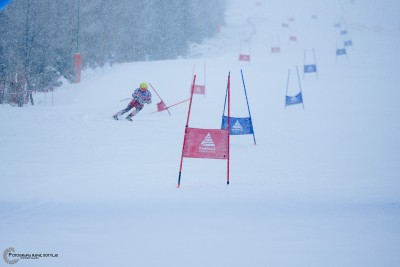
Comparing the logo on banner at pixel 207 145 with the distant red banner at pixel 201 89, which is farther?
the distant red banner at pixel 201 89

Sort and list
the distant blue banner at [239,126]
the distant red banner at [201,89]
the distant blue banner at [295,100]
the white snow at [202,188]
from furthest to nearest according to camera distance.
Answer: the distant red banner at [201,89], the distant blue banner at [295,100], the distant blue banner at [239,126], the white snow at [202,188]

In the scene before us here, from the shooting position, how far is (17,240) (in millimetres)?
3391

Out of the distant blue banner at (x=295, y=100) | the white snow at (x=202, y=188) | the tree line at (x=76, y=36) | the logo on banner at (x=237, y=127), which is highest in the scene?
the tree line at (x=76, y=36)

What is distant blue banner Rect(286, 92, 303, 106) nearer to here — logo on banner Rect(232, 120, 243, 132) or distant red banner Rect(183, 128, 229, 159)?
logo on banner Rect(232, 120, 243, 132)

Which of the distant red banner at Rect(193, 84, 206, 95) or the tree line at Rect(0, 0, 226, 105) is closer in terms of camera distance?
the distant red banner at Rect(193, 84, 206, 95)

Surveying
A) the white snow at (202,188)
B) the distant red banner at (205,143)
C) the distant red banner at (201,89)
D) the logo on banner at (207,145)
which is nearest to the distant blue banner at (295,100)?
the white snow at (202,188)

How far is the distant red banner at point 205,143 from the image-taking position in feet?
15.9

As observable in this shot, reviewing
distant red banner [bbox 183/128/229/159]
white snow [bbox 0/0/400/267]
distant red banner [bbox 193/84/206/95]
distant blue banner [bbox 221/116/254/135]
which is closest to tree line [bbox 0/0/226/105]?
white snow [bbox 0/0/400/267]

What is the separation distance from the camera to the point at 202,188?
17.0 feet

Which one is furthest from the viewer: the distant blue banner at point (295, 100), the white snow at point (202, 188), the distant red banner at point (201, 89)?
the distant red banner at point (201, 89)

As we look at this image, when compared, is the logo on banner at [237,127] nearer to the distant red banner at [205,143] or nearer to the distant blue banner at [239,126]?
the distant blue banner at [239,126]

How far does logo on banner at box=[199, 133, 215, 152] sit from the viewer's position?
487 centimetres

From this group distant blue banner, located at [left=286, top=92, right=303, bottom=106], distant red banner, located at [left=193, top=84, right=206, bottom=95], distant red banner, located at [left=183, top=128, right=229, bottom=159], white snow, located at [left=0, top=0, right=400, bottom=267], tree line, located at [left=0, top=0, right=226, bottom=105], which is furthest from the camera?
tree line, located at [left=0, top=0, right=226, bottom=105]

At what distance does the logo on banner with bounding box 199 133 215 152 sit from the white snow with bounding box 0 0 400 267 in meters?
0.78
